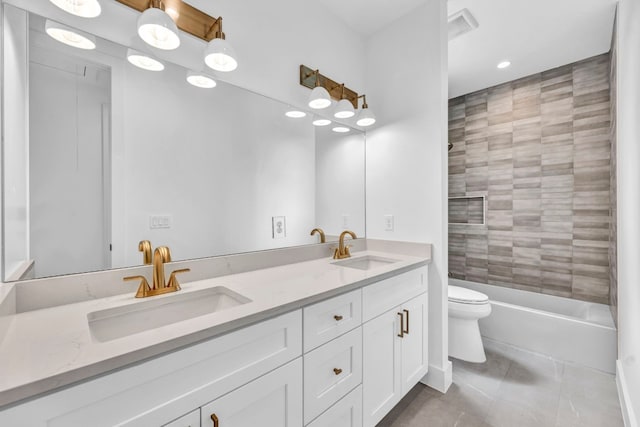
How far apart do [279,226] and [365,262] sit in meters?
0.69

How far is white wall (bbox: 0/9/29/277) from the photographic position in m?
0.86

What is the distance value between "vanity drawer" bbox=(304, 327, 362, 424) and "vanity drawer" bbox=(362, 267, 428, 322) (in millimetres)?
130

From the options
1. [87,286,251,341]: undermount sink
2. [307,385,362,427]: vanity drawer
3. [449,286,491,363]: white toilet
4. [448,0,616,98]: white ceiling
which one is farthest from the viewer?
[449,286,491,363]: white toilet

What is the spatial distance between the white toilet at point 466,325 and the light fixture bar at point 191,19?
237 centimetres

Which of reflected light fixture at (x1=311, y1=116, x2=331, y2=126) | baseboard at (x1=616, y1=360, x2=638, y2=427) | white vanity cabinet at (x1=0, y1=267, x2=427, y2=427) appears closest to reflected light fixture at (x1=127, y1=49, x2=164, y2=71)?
reflected light fixture at (x1=311, y1=116, x2=331, y2=126)

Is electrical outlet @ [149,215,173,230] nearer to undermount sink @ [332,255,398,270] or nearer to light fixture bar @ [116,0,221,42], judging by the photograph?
light fixture bar @ [116,0,221,42]

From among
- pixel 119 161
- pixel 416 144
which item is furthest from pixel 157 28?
pixel 416 144

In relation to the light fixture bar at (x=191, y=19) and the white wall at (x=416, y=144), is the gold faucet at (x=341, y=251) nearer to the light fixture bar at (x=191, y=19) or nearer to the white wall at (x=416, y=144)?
the white wall at (x=416, y=144)

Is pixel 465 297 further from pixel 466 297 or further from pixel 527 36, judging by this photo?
pixel 527 36

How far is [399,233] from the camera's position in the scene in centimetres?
196

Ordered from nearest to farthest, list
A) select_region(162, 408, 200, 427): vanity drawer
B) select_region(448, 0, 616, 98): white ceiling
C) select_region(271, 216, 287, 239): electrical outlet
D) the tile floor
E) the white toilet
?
select_region(162, 408, 200, 427): vanity drawer → the tile floor → select_region(271, 216, 287, 239): electrical outlet → select_region(448, 0, 616, 98): white ceiling → the white toilet

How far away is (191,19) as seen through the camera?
4.00 feet

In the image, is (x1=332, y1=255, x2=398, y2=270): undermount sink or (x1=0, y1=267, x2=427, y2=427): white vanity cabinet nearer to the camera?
(x1=0, y1=267, x2=427, y2=427): white vanity cabinet

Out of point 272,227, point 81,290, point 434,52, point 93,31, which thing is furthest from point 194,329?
point 434,52
